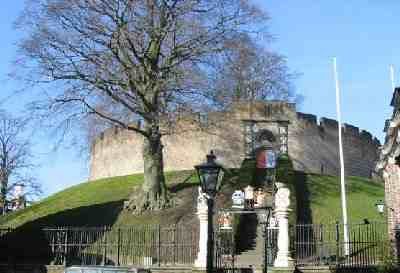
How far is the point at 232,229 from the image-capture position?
2391cm

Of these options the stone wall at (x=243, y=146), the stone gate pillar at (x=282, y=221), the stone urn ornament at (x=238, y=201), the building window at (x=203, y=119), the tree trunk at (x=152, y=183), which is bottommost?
the stone gate pillar at (x=282, y=221)

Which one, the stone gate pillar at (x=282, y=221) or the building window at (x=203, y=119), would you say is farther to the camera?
the building window at (x=203, y=119)

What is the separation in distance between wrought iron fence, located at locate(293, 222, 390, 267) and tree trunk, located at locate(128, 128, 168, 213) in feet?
22.0

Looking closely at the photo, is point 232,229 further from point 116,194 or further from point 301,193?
point 116,194

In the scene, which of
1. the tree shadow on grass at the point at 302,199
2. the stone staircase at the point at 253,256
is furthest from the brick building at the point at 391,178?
the tree shadow on grass at the point at 302,199

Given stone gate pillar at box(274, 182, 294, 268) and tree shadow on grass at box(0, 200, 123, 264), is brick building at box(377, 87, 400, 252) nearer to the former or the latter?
stone gate pillar at box(274, 182, 294, 268)

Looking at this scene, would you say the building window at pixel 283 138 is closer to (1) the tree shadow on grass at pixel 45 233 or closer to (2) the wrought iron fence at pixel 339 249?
(1) the tree shadow on grass at pixel 45 233

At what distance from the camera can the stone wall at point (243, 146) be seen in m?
43.5

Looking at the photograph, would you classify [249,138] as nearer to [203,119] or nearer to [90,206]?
[90,206]

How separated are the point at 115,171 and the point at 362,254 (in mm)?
28009

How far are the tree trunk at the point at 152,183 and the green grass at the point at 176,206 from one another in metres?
0.55

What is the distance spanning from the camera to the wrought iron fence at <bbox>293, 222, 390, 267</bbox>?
20.6m

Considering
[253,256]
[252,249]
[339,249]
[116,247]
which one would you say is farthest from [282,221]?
→ [116,247]

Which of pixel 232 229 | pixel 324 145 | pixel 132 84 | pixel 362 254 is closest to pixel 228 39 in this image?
pixel 132 84
